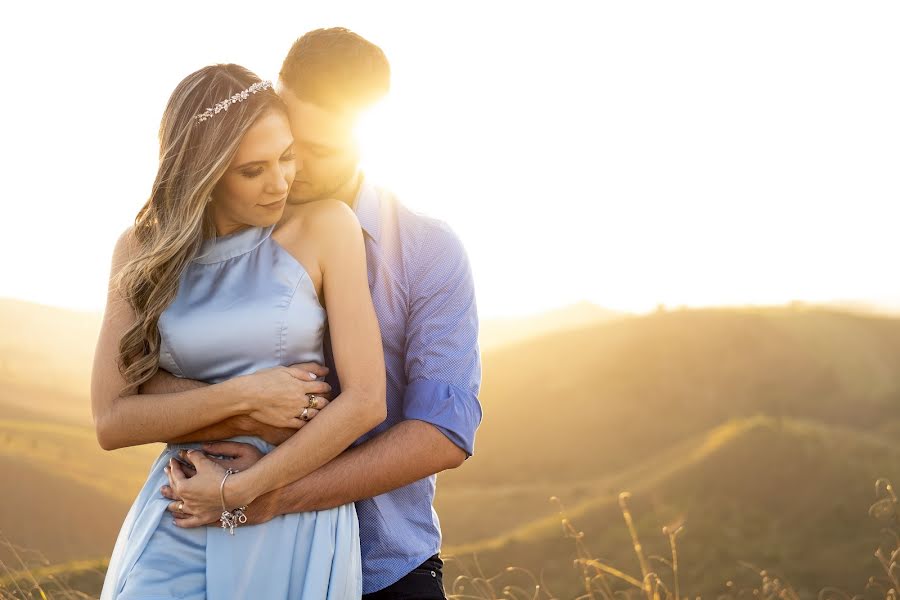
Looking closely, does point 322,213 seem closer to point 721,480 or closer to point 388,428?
point 388,428

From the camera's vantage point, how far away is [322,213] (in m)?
3.16

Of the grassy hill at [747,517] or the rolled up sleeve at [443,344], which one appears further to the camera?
the grassy hill at [747,517]

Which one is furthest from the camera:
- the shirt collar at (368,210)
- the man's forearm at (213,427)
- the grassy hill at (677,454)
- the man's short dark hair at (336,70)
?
the grassy hill at (677,454)

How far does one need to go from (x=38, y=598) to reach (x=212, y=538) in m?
3.58

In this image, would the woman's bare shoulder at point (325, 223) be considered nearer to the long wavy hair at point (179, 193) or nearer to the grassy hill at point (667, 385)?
the long wavy hair at point (179, 193)

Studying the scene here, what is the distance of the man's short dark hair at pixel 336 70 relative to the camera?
341 centimetres

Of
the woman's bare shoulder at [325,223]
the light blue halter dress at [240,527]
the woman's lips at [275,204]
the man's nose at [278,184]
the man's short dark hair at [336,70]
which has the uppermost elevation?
the man's short dark hair at [336,70]

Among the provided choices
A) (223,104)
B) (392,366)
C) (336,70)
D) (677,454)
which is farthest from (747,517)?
(223,104)

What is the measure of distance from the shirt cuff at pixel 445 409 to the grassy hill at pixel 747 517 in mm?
16210

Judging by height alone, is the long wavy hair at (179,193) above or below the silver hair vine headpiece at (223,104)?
below

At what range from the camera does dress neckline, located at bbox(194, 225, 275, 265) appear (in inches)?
125

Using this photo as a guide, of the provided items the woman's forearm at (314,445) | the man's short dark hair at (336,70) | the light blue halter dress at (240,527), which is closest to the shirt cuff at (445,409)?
the woman's forearm at (314,445)

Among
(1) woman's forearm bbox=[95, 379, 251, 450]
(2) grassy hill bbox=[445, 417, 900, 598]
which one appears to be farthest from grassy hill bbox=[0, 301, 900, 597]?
(1) woman's forearm bbox=[95, 379, 251, 450]

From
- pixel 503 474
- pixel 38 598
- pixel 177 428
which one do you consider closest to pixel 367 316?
pixel 177 428
